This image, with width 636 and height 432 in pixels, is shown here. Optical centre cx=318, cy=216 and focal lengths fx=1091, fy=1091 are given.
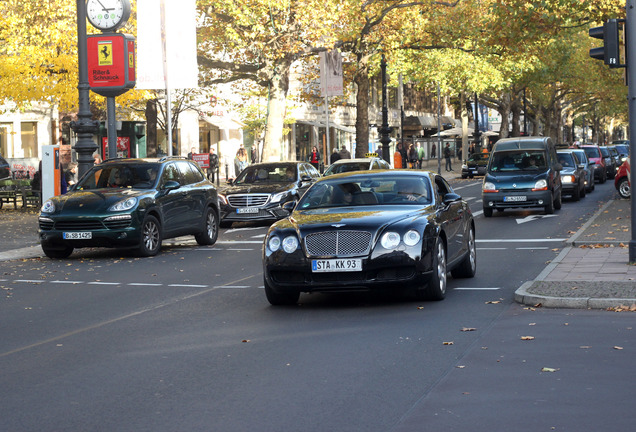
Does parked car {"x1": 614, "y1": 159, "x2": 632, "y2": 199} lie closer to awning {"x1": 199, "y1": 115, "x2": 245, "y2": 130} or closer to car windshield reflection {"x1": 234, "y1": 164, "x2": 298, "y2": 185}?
car windshield reflection {"x1": 234, "y1": 164, "x2": 298, "y2": 185}

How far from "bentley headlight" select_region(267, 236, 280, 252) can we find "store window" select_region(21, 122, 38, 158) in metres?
43.3

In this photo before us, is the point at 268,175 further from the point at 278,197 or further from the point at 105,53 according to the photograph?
the point at 105,53

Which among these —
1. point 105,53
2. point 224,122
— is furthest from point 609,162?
point 105,53

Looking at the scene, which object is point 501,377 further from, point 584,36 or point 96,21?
point 584,36

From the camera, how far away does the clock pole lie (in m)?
22.2

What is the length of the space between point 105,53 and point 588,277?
45.3 ft

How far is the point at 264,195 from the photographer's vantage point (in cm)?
2525

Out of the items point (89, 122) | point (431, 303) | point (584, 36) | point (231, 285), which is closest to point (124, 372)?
point (431, 303)

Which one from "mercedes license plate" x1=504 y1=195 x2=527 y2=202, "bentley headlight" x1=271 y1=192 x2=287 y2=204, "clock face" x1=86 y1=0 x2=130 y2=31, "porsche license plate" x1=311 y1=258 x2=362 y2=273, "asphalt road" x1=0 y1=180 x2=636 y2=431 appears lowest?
"asphalt road" x1=0 y1=180 x2=636 y2=431

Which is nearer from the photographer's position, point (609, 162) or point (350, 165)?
point (350, 165)

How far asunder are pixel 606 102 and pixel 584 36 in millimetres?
17165

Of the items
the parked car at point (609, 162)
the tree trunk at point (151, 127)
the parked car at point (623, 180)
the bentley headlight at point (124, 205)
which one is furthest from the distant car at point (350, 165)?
the parked car at point (609, 162)

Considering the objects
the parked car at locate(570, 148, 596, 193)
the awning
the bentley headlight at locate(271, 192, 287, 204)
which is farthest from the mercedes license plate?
the awning

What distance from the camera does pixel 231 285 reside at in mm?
13805
